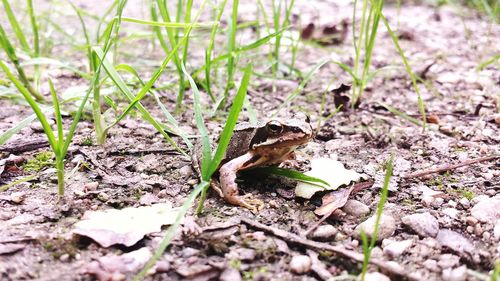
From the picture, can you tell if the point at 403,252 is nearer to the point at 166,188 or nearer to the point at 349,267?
the point at 349,267

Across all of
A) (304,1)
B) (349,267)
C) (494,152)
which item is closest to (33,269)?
(349,267)

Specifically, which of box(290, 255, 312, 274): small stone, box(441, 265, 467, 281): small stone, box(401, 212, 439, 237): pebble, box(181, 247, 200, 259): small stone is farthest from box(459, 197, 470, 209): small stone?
box(181, 247, 200, 259): small stone

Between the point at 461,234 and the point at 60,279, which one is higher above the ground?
the point at 60,279

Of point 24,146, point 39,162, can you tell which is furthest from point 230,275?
point 24,146

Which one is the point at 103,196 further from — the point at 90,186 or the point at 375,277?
the point at 375,277

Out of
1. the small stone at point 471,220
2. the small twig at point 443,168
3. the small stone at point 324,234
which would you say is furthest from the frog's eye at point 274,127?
the small stone at point 471,220
